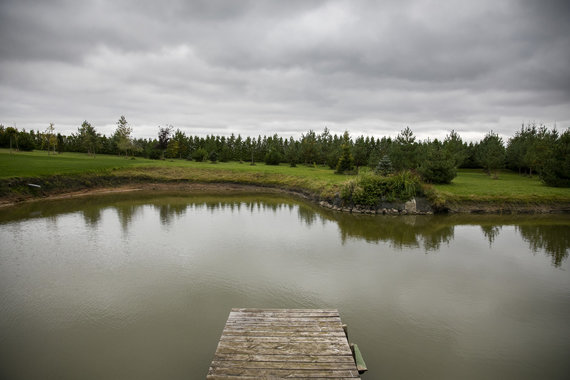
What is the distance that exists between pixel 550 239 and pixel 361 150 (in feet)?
114

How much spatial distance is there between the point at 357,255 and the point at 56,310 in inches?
485

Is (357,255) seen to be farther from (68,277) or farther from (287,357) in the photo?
(68,277)

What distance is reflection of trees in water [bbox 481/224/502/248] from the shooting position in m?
20.2

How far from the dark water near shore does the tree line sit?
55.8 ft

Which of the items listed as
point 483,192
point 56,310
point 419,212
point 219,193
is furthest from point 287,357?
point 219,193

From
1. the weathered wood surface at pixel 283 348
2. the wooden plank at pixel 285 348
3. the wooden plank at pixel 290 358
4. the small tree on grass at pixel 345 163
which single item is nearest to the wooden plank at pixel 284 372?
the weathered wood surface at pixel 283 348

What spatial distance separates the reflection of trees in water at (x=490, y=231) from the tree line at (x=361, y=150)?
→ 10358 millimetres

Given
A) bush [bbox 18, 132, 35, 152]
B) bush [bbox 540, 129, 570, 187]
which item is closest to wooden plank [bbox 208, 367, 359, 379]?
bush [bbox 540, 129, 570, 187]

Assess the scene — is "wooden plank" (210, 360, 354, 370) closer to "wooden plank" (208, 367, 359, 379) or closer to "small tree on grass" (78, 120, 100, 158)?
"wooden plank" (208, 367, 359, 379)

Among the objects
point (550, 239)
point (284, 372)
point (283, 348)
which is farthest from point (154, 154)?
point (284, 372)

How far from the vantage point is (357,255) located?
1579 cm

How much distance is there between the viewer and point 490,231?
2220cm

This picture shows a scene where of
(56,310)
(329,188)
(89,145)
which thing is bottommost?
(56,310)

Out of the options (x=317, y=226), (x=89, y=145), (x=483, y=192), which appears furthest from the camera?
(x=89, y=145)
